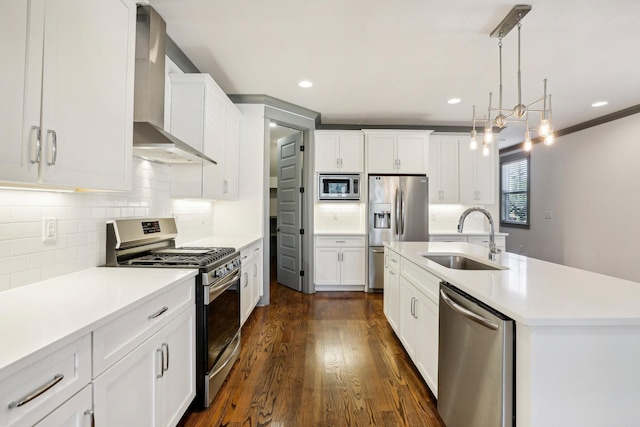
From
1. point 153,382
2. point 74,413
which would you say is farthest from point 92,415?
point 153,382

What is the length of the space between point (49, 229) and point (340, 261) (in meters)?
3.41

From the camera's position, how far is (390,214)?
4289 mm

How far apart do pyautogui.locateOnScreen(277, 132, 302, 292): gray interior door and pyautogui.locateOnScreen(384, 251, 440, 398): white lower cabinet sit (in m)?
2.04

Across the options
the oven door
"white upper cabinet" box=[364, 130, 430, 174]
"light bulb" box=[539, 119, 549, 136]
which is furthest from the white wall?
the oven door

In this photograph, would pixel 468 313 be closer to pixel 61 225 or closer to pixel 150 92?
pixel 61 225

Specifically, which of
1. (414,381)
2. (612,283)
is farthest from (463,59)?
(414,381)

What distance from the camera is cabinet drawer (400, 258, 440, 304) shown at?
1.75m

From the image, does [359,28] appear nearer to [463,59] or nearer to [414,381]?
[463,59]

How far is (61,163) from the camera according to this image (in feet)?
3.63

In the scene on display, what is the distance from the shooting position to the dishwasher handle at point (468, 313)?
1150mm

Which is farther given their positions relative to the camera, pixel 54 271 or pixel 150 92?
pixel 150 92

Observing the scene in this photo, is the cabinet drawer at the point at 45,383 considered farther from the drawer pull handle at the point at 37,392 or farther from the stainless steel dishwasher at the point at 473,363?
the stainless steel dishwasher at the point at 473,363

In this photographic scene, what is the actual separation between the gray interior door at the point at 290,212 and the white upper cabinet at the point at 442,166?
215 centimetres

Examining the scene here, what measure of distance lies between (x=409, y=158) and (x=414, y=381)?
3206 millimetres
